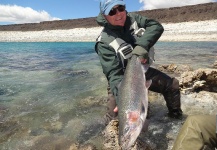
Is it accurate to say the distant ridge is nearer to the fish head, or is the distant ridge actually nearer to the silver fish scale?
the silver fish scale

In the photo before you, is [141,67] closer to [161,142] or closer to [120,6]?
[120,6]

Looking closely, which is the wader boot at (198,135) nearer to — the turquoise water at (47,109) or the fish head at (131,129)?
the fish head at (131,129)

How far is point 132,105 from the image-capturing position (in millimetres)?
3021

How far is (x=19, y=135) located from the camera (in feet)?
17.6

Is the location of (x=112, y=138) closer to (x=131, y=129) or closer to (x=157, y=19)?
(x=131, y=129)

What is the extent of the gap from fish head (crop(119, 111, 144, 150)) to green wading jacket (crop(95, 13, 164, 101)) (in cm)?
101

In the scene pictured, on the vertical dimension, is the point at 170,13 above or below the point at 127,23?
below

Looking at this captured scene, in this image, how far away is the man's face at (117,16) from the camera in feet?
13.2

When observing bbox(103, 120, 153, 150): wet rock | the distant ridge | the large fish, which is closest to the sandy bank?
the distant ridge

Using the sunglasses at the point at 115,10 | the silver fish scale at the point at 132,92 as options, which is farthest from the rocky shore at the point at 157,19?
the silver fish scale at the point at 132,92

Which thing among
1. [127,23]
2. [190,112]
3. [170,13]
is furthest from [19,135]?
[170,13]

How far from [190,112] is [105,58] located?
2.32 meters

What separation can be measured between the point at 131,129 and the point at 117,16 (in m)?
Result: 1.95

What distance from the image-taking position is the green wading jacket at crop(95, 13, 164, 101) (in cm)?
411
